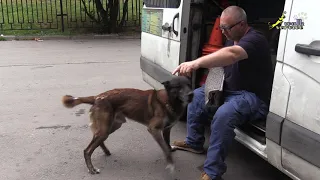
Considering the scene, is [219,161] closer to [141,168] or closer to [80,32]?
[141,168]

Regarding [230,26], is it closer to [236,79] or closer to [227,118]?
[236,79]

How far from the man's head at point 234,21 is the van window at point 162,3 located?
99 centimetres

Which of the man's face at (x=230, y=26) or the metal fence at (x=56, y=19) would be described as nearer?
the man's face at (x=230, y=26)

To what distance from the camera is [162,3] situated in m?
4.56

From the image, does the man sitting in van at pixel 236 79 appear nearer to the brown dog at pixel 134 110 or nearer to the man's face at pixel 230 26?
the man's face at pixel 230 26

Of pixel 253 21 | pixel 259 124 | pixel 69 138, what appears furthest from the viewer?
pixel 253 21

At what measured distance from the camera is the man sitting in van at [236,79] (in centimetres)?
303

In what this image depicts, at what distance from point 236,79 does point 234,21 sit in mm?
533

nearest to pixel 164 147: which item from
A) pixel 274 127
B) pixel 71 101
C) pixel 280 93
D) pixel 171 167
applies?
pixel 171 167

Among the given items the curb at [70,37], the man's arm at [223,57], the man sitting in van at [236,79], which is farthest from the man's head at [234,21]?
the curb at [70,37]

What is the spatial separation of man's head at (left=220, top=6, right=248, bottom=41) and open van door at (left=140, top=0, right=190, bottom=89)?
2.32 ft

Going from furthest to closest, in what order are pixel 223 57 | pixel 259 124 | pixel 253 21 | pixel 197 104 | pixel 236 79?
pixel 253 21, pixel 197 104, pixel 236 79, pixel 259 124, pixel 223 57

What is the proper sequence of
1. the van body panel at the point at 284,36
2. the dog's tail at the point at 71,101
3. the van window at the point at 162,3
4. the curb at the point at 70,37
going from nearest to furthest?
1. the van body panel at the point at 284,36
2. the dog's tail at the point at 71,101
3. the van window at the point at 162,3
4. the curb at the point at 70,37

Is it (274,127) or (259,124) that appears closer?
(274,127)
